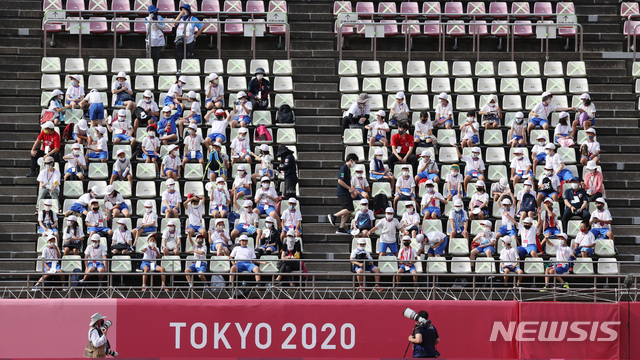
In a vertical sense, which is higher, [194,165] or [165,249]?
[194,165]

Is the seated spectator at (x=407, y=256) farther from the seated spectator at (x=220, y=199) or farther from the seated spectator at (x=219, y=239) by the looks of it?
the seated spectator at (x=220, y=199)

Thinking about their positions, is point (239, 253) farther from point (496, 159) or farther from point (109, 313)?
point (496, 159)

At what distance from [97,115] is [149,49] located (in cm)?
308

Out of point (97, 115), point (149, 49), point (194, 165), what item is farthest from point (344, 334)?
point (149, 49)

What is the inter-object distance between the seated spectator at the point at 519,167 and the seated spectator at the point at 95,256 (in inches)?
330

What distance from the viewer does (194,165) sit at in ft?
86.9

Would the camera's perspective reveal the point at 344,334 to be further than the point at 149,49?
No

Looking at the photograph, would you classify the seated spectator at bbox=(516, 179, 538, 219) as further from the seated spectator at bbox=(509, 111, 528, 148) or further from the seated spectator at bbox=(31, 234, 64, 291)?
the seated spectator at bbox=(31, 234, 64, 291)

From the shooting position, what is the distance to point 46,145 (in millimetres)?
26422

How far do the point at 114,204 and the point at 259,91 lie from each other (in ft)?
15.0

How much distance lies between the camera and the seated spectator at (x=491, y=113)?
28.4m

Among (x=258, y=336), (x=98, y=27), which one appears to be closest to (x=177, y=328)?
(x=258, y=336)

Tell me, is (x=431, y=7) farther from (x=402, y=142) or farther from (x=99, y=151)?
(x=99, y=151)

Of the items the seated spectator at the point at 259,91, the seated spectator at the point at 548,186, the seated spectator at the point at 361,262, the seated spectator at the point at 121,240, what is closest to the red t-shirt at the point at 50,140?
the seated spectator at the point at 121,240
